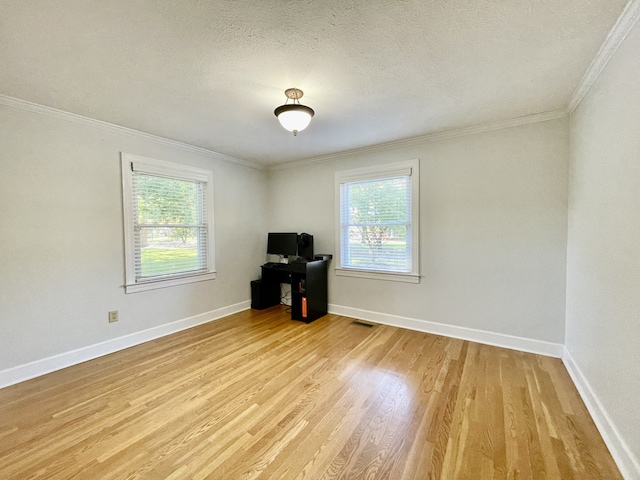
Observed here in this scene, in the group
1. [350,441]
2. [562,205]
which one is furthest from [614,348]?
[350,441]

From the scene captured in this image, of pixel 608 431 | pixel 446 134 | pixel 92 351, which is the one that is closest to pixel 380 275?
pixel 446 134

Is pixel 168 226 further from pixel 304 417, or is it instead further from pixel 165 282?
pixel 304 417

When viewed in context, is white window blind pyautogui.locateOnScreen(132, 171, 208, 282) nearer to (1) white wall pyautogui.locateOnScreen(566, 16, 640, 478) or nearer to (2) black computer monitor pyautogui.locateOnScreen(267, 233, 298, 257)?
(2) black computer monitor pyautogui.locateOnScreen(267, 233, 298, 257)

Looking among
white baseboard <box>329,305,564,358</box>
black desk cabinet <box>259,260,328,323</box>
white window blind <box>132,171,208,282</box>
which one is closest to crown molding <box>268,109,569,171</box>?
black desk cabinet <box>259,260,328,323</box>

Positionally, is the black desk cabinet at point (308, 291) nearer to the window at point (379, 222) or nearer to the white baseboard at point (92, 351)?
the window at point (379, 222)

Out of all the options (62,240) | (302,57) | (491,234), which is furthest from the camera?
(491,234)

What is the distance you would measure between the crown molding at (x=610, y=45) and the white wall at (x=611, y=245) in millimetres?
47

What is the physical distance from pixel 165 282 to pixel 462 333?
3706 millimetres

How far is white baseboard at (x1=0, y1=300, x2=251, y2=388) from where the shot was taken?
232cm

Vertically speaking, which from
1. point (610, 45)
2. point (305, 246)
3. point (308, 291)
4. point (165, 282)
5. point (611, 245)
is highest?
point (610, 45)

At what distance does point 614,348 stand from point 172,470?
2.67m

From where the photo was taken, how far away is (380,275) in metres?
3.71

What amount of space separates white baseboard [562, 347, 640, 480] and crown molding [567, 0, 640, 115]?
2250 millimetres

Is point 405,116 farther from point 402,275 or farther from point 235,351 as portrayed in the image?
point 235,351
